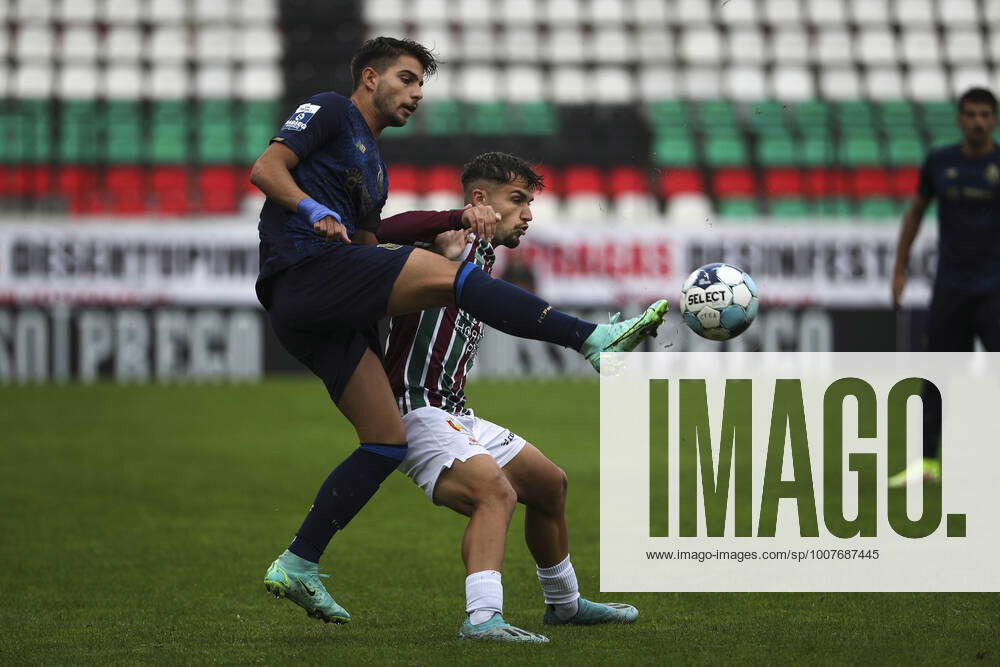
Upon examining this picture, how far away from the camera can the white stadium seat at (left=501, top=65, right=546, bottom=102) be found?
21422mm

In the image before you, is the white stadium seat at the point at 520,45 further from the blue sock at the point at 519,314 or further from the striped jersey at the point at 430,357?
the blue sock at the point at 519,314

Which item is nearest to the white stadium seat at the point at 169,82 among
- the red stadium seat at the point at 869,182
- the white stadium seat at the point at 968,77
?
the red stadium seat at the point at 869,182

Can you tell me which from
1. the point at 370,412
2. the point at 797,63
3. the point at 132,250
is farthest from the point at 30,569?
the point at 797,63

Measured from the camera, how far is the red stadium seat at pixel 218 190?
19.1 m

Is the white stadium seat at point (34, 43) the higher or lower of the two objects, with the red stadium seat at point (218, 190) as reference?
higher

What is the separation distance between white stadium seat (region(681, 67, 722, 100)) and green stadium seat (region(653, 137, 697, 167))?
1386mm

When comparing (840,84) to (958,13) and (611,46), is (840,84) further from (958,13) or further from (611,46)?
(611,46)

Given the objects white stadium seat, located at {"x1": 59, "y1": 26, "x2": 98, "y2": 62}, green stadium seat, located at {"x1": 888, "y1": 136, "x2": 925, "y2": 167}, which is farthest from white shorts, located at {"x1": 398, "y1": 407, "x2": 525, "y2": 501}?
white stadium seat, located at {"x1": 59, "y1": 26, "x2": 98, "y2": 62}

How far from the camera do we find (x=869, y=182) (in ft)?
63.8

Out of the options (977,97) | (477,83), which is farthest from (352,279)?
(477,83)

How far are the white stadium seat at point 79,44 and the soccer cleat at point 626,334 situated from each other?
18.9 meters

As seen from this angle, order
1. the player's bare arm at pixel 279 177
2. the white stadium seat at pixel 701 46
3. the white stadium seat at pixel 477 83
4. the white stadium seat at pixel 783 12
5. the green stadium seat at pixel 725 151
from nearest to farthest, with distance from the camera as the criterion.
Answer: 1. the player's bare arm at pixel 279 177
2. the green stadium seat at pixel 725 151
3. the white stadium seat at pixel 477 83
4. the white stadium seat at pixel 701 46
5. the white stadium seat at pixel 783 12

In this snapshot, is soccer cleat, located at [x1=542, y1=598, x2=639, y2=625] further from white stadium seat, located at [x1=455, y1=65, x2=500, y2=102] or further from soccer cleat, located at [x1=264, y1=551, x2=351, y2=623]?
white stadium seat, located at [x1=455, y1=65, x2=500, y2=102]

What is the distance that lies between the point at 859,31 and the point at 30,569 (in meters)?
19.3
